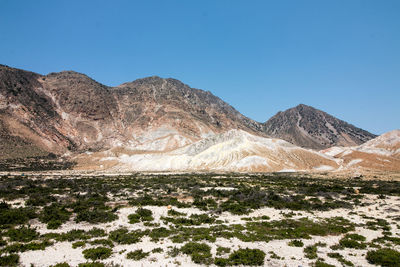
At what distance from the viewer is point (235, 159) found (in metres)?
87.9

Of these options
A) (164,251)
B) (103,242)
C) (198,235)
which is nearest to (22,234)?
(103,242)

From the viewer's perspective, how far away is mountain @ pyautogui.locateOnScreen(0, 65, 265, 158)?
128 metres

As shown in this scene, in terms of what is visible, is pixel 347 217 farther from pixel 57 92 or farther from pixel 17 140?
pixel 57 92

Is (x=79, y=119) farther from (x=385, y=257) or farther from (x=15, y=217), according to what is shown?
(x=385, y=257)

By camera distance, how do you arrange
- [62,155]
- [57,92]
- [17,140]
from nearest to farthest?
[17,140] → [62,155] → [57,92]

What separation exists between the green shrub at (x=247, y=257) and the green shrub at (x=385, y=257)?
5205mm

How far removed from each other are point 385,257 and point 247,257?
21.4 ft

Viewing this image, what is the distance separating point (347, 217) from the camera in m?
20.3

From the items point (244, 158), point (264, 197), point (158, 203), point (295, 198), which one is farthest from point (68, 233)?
point (244, 158)

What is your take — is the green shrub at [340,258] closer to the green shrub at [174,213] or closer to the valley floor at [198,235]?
the valley floor at [198,235]

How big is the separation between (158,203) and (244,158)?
64425 mm

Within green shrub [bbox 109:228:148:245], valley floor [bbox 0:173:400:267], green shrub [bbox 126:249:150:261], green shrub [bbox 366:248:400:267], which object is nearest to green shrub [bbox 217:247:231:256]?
valley floor [bbox 0:173:400:267]

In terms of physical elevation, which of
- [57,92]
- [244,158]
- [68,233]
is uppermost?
[57,92]

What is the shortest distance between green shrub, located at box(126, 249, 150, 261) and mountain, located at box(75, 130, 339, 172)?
69.1 metres
